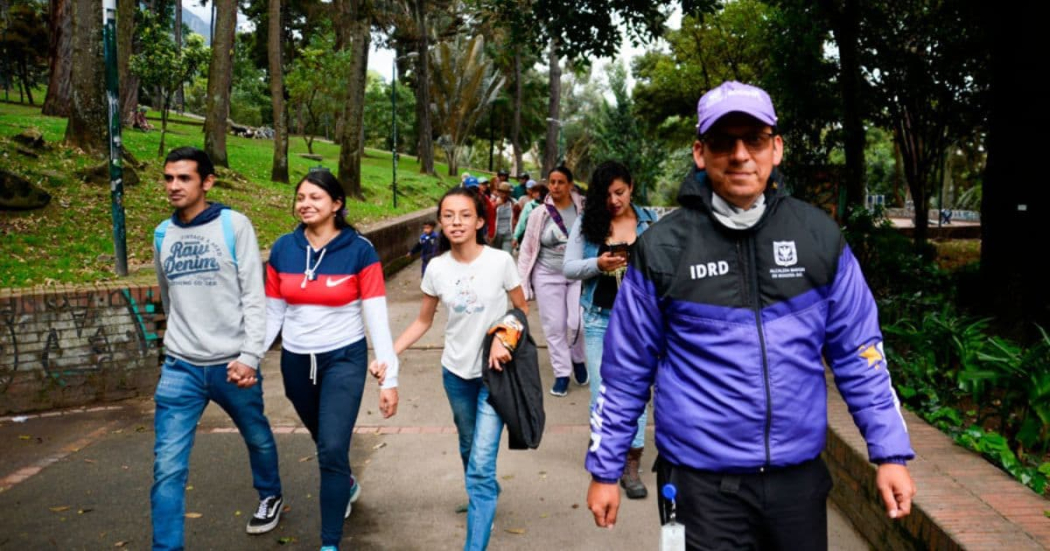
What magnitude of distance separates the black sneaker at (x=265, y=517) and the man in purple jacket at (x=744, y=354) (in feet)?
8.76

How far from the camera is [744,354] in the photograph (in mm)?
2234

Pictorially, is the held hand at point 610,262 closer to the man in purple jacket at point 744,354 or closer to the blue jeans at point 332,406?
the blue jeans at point 332,406

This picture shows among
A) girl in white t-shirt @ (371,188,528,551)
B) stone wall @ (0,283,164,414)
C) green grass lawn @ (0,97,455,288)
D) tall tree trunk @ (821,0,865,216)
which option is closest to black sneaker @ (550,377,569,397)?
girl in white t-shirt @ (371,188,528,551)

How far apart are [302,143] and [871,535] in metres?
39.9

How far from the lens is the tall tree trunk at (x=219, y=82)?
18.7m

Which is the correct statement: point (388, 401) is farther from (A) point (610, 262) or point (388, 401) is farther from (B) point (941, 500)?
(B) point (941, 500)

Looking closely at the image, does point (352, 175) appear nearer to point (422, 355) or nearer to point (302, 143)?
point (422, 355)

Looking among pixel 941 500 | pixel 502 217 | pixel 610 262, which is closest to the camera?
pixel 941 500

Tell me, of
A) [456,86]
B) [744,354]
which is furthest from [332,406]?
[456,86]

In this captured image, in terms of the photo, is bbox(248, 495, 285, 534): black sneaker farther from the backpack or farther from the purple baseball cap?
the purple baseball cap

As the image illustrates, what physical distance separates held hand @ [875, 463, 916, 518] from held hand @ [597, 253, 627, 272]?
251 centimetres

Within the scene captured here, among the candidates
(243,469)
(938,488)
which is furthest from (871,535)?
(243,469)

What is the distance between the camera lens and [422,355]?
8992mm

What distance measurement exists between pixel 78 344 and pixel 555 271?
4.04 meters
